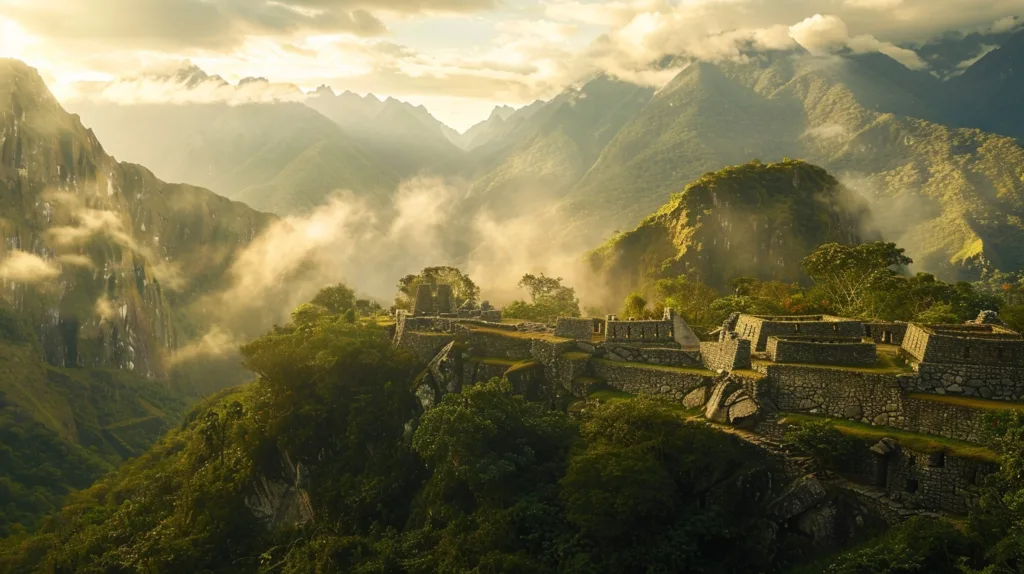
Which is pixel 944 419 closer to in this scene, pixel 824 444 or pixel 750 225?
pixel 824 444

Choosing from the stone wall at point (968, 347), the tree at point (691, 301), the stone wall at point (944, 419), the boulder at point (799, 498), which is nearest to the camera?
the stone wall at point (944, 419)

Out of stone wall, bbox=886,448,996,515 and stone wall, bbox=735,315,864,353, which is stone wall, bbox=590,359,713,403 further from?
stone wall, bbox=886,448,996,515

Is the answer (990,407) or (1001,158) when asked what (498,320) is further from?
(1001,158)

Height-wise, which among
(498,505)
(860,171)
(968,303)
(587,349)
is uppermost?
(860,171)

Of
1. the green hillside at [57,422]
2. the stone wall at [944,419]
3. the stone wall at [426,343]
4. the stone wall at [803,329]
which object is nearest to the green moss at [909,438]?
the stone wall at [944,419]

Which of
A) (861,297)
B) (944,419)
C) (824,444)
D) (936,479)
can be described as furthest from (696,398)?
(861,297)

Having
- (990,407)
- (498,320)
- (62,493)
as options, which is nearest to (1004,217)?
(498,320)

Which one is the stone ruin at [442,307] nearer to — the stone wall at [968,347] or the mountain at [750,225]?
the stone wall at [968,347]
